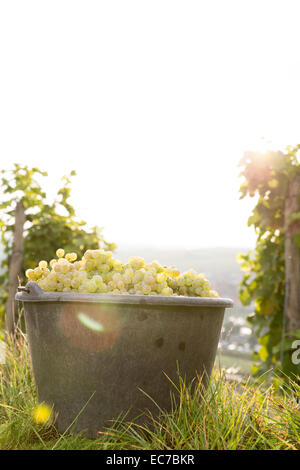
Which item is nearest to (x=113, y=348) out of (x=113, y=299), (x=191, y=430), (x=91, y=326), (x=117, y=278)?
(x=91, y=326)

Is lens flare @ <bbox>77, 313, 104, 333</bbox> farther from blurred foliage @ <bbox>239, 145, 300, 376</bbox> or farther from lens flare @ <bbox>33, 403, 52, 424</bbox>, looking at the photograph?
blurred foliage @ <bbox>239, 145, 300, 376</bbox>

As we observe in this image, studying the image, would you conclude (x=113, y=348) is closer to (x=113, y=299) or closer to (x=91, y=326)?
(x=91, y=326)

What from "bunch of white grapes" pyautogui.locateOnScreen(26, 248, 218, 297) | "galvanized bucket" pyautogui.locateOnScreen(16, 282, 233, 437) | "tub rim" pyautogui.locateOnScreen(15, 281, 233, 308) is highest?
"bunch of white grapes" pyautogui.locateOnScreen(26, 248, 218, 297)

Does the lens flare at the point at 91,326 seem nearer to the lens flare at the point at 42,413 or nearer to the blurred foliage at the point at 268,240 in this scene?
the lens flare at the point at 42,413

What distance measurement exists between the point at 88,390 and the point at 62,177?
3.54 m

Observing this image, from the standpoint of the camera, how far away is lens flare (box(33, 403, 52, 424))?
2.73 m

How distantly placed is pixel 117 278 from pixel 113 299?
0.35 meters

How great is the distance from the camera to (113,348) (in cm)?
252

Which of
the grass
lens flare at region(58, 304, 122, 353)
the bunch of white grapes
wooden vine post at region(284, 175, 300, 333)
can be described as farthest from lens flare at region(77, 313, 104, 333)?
wooden vine post at region(284, 175, 300, 333)

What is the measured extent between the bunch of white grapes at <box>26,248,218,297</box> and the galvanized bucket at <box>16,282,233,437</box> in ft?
0.52

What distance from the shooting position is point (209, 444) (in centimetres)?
234

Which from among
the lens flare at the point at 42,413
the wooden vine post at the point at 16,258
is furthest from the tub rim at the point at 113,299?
the wooden vine post at the point at 16,258
